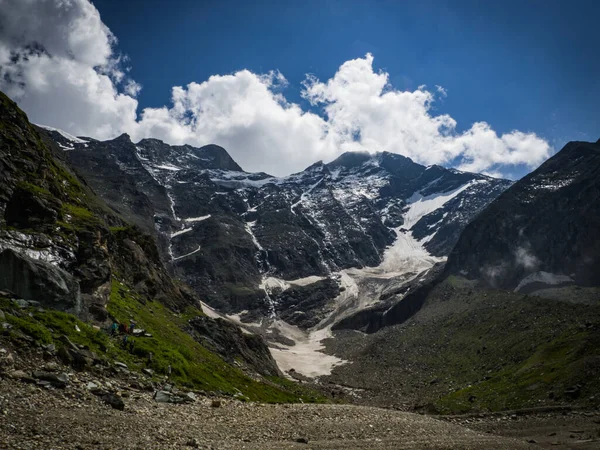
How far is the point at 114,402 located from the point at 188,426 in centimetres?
→ 393

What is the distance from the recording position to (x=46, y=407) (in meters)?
18.7

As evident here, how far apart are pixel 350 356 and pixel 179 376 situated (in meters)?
165

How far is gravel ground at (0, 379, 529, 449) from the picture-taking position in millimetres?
17047

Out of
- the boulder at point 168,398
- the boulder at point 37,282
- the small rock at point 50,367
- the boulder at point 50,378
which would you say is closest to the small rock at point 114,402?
the boulder at point 50,378

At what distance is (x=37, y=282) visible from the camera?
32.3 meters

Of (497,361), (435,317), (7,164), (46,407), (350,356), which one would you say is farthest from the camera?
(350,356)

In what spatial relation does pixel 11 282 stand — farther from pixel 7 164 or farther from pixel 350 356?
pixel 350 356

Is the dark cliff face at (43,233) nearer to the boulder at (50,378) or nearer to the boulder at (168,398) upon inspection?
the boulder at (168,398)

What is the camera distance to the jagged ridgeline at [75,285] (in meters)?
30.0

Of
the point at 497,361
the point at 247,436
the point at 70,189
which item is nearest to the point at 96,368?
the point at 247,436

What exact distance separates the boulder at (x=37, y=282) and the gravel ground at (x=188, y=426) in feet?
40.2

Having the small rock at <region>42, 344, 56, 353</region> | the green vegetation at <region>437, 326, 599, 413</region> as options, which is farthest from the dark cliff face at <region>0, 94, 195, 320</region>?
the green vegetation at <region>437, 326, 599, 413</region>

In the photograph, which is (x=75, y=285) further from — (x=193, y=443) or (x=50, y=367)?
(x=193, y=443)

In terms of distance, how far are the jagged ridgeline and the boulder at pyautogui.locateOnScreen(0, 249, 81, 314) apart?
6 cm
